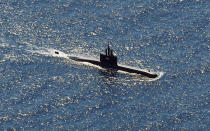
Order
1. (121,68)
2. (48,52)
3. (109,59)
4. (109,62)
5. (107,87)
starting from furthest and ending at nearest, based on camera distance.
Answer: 1. (48,52)
2. (109,62)
3. (109,59)
4. (121,68)
5. (107,87)

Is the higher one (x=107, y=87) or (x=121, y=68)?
(x=121, y=68)

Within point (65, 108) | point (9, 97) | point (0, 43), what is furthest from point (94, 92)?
point (0, 43)

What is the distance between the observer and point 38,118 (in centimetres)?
16800

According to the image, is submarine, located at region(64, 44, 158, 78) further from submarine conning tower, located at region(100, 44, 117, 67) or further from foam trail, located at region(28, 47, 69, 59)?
foam trail, located at region(28, 47, 69, 59)

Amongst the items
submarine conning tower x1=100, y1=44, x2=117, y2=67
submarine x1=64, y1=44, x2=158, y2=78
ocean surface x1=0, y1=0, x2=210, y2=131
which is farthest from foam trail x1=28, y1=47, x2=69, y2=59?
submarine conning tower x1=100, y1=44, x2=117, y2=67

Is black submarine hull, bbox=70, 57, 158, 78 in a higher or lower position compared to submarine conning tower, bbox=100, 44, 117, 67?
lower

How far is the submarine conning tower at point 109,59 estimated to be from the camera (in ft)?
620

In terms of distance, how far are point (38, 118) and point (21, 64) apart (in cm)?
2645

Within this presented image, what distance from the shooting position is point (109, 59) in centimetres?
18912

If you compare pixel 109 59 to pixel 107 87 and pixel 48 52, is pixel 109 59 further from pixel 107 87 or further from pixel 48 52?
pixel 48 52

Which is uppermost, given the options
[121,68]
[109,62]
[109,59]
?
[109,59]

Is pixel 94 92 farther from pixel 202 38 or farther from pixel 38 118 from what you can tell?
pixel 202 38

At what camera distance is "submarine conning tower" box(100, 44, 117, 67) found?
18888 centimetres

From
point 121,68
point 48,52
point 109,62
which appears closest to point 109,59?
point 109,62
